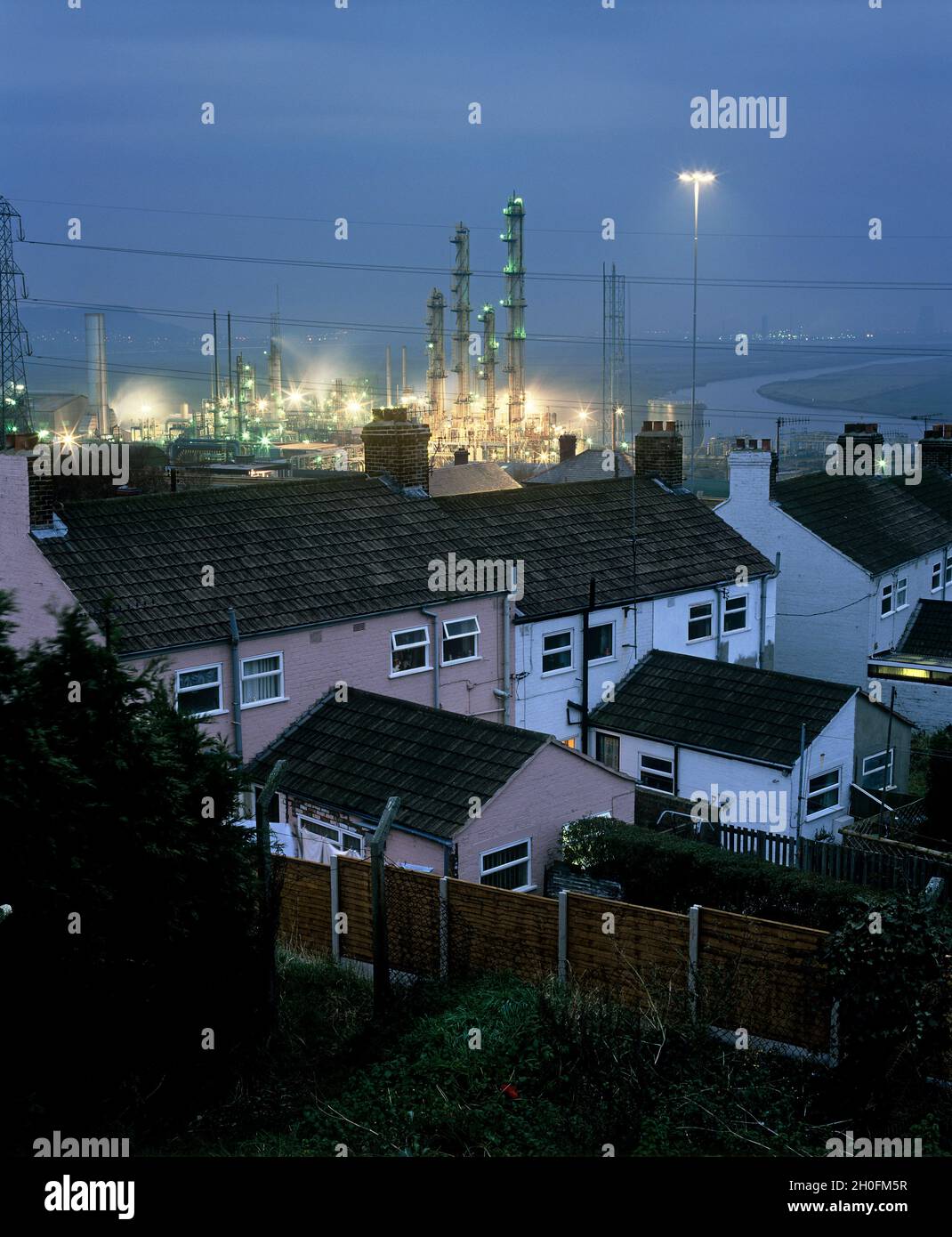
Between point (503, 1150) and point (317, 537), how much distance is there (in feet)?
58.5

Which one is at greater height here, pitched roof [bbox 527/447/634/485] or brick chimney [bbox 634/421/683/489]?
brick chimney [bbox 634/421/683/489]

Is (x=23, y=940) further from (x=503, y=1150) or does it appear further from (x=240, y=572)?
(x=240, y=572)

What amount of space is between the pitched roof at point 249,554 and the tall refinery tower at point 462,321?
285 feet

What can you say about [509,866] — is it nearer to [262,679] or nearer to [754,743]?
[262,679]

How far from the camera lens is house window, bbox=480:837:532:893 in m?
20.3

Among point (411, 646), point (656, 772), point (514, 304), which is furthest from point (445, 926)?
point (514, 304)

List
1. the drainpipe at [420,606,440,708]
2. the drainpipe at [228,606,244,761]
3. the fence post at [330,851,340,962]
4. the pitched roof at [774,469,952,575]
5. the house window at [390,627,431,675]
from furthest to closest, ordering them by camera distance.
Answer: the pitched roof at [774,469,952,575] → the drainpipe at [420,606,440,708] → the house window at [390,627,431,675] → the drainpipe at [228,606,244,761] → the fence post at [330,851,340,962]

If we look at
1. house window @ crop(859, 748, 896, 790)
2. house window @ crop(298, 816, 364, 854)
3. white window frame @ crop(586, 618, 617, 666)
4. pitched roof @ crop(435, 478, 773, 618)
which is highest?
pitched roof @ crop(435, 478, 773, 618)

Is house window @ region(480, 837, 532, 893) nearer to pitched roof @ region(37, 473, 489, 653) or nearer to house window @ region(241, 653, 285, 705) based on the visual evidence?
house window @ region(241, 653, 285, 705)

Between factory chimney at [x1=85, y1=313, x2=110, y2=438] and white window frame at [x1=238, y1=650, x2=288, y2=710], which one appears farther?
factory chimney at [x1=85, y1=313, x2=110, y2=438]

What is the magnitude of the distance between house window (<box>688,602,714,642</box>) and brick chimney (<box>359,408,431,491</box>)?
741 cm

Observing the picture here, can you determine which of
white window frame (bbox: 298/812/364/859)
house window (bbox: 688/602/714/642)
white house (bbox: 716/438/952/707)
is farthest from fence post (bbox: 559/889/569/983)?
white house (bbox: 716/438/952/707)
